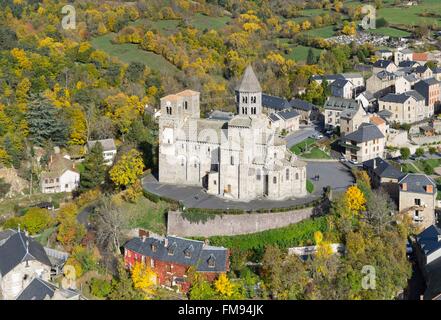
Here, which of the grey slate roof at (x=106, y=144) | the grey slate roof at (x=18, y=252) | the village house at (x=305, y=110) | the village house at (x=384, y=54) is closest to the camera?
the grey slate roof at (x=18, y=252)

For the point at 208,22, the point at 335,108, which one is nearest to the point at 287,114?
the point at 335,108

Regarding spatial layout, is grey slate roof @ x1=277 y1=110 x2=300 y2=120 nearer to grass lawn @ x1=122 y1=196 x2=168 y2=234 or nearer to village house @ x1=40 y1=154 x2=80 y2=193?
village house @ x1=40 y1=154 x2=80 y2=193

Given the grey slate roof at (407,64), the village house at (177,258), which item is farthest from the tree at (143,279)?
the grey slate roof at (407,64)

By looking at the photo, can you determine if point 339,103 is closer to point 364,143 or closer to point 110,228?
point 364,143

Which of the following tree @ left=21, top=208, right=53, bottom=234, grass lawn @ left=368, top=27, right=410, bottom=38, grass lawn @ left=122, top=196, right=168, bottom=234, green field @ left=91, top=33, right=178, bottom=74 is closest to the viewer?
grass lawn @ left=122, top=196, right=168, bottom=234

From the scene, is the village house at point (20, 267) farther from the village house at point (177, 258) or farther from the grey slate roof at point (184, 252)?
the grey slate roof at point (184, 252)

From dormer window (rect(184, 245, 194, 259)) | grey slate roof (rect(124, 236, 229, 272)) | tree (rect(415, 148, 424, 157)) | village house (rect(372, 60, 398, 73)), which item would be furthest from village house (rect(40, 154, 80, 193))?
village house (rect(372, 60, 398, 73))
